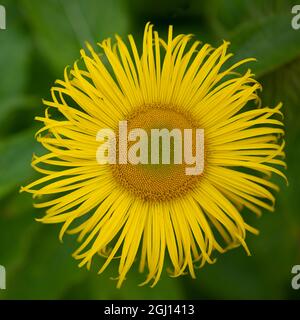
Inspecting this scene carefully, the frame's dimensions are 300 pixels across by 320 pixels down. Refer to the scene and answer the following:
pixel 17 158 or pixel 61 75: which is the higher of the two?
pixel 61 75

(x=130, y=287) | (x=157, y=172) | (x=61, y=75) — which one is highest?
(x=61, y=75)

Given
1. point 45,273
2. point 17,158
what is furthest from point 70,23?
point 45,273

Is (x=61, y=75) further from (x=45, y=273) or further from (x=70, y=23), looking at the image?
(x=45, y=273)

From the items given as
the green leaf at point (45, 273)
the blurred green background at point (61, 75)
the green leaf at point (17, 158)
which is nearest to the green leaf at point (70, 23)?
the blurred green background at point (61, 75)

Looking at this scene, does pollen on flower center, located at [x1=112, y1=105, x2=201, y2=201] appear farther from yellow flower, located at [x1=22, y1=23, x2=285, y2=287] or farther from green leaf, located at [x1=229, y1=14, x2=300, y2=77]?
green leaf, located at [x1=229, y1=14, x2=300, y2=77]

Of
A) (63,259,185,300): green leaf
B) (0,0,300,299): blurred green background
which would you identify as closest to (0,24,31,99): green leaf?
(0,0,300,299): blurred green background

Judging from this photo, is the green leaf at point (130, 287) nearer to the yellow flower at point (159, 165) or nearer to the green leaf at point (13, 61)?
the yellow flower at point (159, 165)
